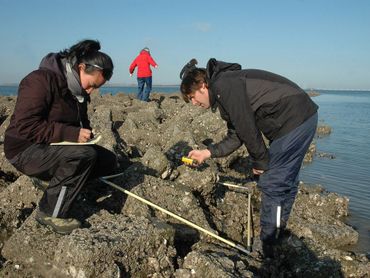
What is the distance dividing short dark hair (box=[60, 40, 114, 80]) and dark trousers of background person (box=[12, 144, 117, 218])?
781 mm

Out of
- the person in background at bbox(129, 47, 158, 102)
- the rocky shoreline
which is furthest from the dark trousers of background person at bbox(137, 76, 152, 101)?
the rocky shoreline

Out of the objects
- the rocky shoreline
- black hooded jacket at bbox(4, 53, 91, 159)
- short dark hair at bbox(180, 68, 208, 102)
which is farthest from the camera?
short dark hair at bbox(180, 68, 208, 102)

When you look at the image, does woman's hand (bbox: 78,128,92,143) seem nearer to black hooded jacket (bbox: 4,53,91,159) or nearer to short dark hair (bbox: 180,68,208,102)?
black hooded jacket (bbox: 4,53,91,159)

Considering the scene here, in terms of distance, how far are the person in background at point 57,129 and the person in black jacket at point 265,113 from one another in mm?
1006

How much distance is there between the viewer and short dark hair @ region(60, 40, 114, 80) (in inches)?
151

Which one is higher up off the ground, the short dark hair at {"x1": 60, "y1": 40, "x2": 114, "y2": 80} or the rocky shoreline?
the short dark hair at {"x1": 60, "y1": 40, "x2": 114, "y2": 80}

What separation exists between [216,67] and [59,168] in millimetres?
1818

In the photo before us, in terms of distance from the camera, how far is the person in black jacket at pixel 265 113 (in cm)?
379

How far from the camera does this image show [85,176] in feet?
12.7

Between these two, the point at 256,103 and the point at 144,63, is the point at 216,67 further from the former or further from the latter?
the point at 144,63

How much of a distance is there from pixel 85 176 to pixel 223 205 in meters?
2.15

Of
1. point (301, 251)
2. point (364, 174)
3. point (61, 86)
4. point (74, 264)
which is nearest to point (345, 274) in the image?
point (301, 251)

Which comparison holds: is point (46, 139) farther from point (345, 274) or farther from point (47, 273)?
point (345, 274)

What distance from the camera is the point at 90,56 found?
384 cm
